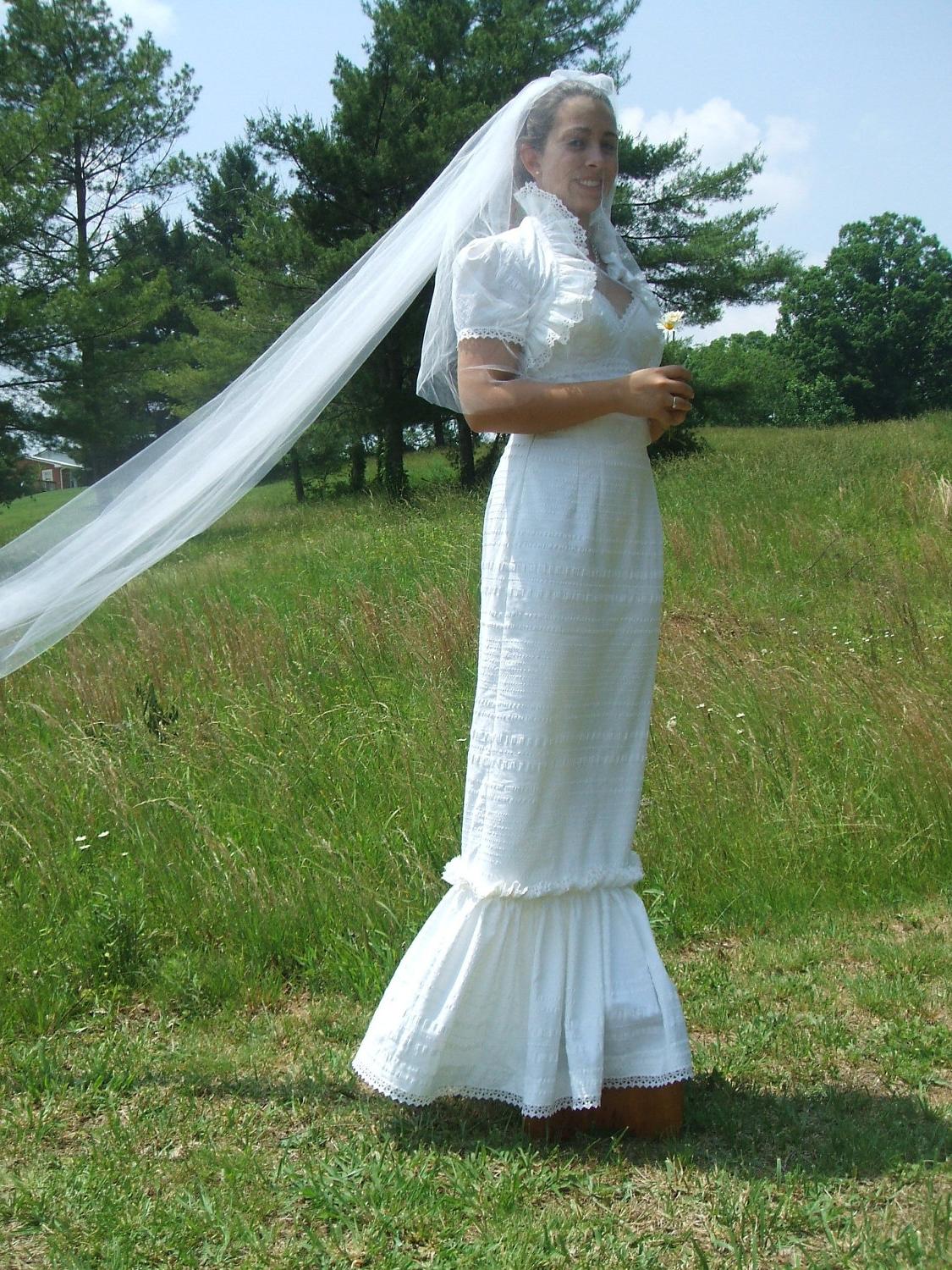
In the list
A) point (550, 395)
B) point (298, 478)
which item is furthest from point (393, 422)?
point (550, 395)

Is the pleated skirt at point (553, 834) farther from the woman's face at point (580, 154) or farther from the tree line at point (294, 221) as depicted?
the tree line at point (294, 221)

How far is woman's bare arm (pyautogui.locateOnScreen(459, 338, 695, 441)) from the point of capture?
2.50 m

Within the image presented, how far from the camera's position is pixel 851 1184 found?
2465 millimetres

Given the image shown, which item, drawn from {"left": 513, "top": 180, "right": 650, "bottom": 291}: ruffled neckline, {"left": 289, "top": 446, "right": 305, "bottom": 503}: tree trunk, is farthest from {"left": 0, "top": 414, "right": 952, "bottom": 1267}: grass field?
{"left": 289, "top": 446, "right": 305, "bottom": 503}: tree trunk

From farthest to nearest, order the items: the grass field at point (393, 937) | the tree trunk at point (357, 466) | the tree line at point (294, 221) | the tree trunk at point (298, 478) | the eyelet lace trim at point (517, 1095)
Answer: the tree trunk at point (298, 478) → the tree trunk at point (357, 466) → the tree line at point (294, 221) → the eyelet lace trim at point (517, 1095) → the grass field at point (393, 937)

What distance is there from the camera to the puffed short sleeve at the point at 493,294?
2555 millimetres

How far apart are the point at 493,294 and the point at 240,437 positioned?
86cm

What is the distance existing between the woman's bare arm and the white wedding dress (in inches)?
2.7

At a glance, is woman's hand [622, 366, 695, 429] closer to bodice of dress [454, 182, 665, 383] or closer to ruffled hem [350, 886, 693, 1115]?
bodice of dress [454, 182, 665, 383]

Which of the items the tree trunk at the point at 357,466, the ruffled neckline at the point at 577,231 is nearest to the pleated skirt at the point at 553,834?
the ruffled neckline at the point at 577,231

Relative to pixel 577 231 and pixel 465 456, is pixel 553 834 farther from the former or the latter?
pixel 465 456

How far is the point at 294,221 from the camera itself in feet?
59.6

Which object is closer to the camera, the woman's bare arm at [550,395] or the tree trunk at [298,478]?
the woman's bare arm at [550,395]

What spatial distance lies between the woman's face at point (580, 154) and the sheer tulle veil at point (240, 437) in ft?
0.61
